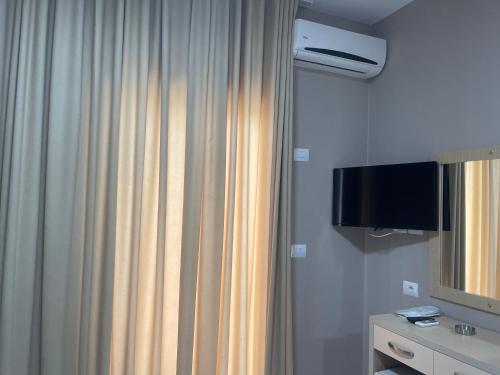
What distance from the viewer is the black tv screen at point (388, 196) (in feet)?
6.91

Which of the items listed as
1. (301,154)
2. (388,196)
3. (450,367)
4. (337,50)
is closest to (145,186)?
(301,154)

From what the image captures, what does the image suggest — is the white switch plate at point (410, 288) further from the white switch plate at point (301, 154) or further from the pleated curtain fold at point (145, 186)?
the white switch plate at point (301, 154)

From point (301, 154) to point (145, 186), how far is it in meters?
1.09

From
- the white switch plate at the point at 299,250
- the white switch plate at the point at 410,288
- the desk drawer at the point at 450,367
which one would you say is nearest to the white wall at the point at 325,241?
the white switch plate at the point at 299,250

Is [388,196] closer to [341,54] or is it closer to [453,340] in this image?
[453,340]

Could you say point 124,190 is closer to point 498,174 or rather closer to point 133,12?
point 133,12

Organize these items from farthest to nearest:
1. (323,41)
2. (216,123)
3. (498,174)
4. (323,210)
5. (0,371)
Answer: (323,210) < (323,41) < (216,123) < (498,174) < (0,371)

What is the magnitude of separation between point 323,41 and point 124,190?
159 centimetres

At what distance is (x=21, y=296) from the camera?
5.82ft

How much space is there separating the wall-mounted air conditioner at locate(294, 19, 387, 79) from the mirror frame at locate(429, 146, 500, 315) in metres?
0.86

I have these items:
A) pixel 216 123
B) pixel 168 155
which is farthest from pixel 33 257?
pixel 216 123

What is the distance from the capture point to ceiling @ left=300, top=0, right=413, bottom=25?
8.32 feet

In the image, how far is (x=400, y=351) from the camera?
6.25 feet

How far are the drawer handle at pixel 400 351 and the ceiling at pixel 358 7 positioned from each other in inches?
84.6
